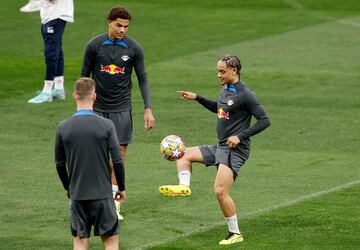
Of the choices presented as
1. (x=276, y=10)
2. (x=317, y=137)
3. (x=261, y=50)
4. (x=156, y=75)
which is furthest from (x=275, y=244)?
(x=276, y=10)

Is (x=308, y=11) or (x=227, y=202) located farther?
(x=308, y=11)

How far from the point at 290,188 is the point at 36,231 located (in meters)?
4.00

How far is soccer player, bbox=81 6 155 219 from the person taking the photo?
1489cm

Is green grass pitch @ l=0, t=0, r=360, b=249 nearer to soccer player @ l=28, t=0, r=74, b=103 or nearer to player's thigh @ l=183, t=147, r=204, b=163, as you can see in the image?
soccer player @ l=28, t=0, r=74, b=103

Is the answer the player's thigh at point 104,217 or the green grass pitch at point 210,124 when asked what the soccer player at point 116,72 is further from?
the player's thigh at point 104,217

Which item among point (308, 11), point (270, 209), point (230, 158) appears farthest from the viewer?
point (308, 11)

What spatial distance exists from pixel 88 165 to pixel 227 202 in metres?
2.65

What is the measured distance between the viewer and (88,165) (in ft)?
37.4

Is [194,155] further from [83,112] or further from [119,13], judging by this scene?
[83,112]

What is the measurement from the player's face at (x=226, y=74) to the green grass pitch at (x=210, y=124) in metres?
1.83

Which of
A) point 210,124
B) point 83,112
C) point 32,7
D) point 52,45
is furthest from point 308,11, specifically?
point 83,112

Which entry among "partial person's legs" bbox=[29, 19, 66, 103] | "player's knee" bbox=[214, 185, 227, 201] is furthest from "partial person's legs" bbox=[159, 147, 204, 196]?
"partial person's legs" bbox=[29, 19, 66, 103]

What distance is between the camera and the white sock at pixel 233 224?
44.9ft

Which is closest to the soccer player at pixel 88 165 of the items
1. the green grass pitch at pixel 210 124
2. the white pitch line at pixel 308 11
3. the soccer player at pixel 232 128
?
the green grass pitch at pixel 210 124
